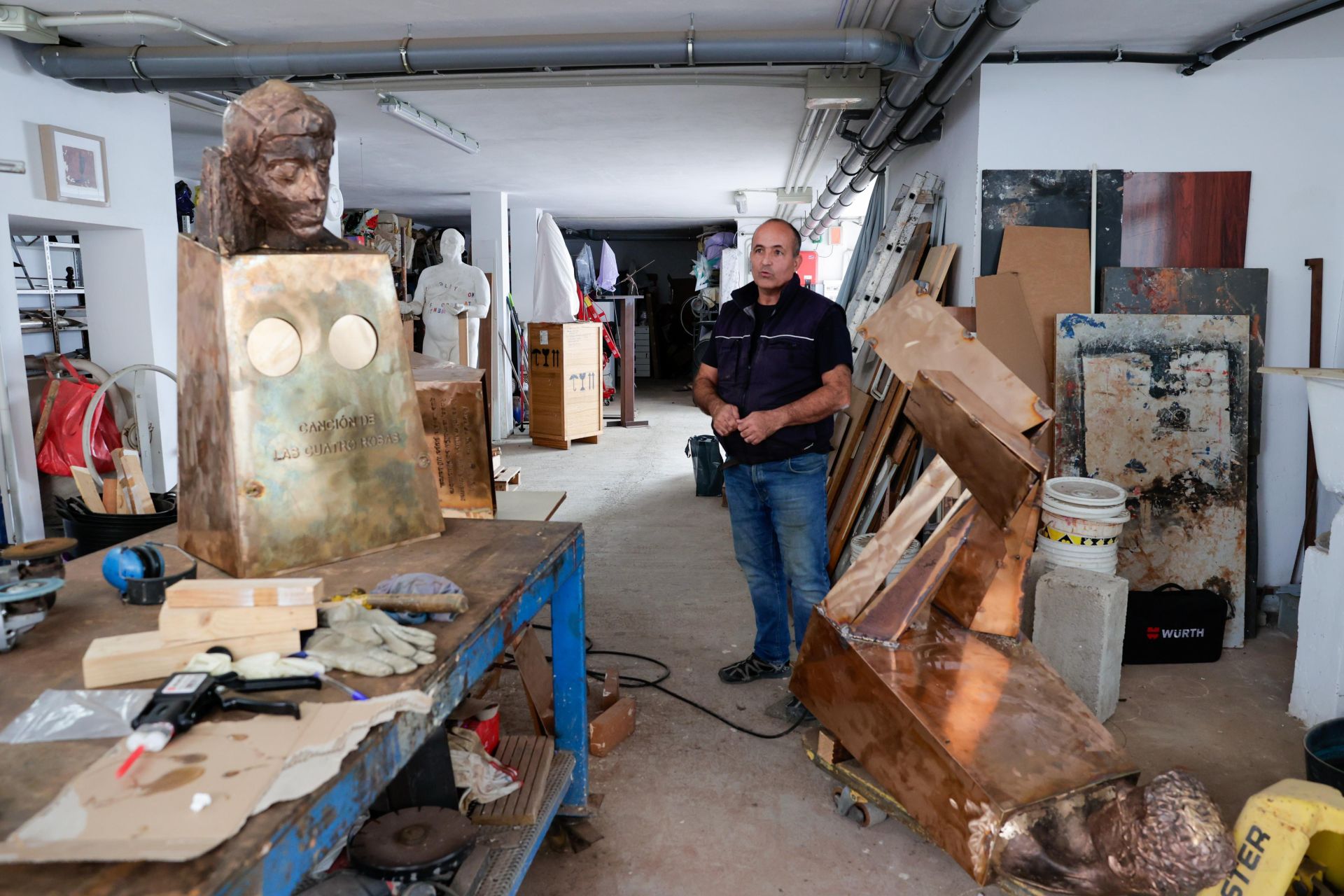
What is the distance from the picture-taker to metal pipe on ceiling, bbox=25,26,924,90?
11.0 feet

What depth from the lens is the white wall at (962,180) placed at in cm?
384

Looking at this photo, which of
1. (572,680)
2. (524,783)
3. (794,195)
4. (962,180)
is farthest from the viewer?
(794,195)

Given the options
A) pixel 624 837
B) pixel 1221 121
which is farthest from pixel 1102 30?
pixel 624 837

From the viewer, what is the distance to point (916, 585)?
92.0 inches

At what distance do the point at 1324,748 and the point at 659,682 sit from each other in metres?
1.97

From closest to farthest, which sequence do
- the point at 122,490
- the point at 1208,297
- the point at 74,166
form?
1. the point at 122,490
2. the point at 1208,297
3. the point at 74,166

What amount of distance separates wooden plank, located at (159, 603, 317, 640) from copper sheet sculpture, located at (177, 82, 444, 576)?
29 centimetres

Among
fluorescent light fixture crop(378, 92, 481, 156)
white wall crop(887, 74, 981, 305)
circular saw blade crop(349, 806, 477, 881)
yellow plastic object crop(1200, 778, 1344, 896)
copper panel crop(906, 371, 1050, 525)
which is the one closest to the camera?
circular saw blade crop(349, 806, 477, 881)

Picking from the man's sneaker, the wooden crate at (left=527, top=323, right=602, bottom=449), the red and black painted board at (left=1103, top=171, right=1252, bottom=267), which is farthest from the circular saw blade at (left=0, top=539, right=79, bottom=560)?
the wooden crate at (left=527, top=323, right=602, bottom=449)

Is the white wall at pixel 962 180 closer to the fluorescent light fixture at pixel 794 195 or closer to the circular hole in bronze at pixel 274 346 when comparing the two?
the circular hole in bronze at pixel 274 346

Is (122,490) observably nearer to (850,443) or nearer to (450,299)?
(850,443)

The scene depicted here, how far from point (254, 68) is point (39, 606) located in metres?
3.01

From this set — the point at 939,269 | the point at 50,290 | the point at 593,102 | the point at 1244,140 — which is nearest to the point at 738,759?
the point at 939,269

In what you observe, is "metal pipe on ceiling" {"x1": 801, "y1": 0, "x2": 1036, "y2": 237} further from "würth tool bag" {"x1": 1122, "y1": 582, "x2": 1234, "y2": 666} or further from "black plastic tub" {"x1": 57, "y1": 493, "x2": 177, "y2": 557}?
"black plastic tub" {"x1": 57, "y1": 493, "x2": 177, "y2": 557}
